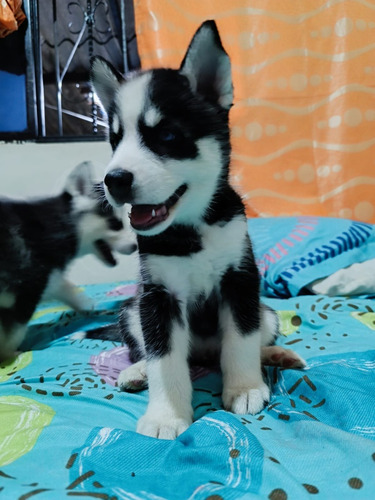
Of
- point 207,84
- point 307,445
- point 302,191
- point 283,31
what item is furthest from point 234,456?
point 283,31

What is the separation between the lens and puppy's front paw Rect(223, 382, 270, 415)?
940 millimetres

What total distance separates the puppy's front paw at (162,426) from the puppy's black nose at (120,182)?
43 centimetres

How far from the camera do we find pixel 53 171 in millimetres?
2143

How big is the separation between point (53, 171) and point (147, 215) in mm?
1349

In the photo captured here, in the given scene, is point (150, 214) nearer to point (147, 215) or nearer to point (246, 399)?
point (147, 215)

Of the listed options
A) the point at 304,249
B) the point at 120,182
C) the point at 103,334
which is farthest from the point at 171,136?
the point at 304,249

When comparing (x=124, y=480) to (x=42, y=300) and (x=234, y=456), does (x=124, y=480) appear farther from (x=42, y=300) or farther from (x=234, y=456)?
(x=42, y=300)

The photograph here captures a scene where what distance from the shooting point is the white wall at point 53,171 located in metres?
2.00

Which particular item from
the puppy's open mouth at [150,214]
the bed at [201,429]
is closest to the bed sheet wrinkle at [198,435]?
the bed at [201,429]

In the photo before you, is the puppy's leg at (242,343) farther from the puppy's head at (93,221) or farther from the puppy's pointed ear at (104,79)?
the puppy's head at (93,221)

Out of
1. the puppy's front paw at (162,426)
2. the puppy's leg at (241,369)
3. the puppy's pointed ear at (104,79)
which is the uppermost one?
the puppy's pointed ear at (104,79)

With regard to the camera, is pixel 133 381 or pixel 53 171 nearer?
pixel 133 381

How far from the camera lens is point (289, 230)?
7.13ft

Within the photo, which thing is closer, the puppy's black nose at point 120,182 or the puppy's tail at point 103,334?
the puppy's black nose at point 120,182
